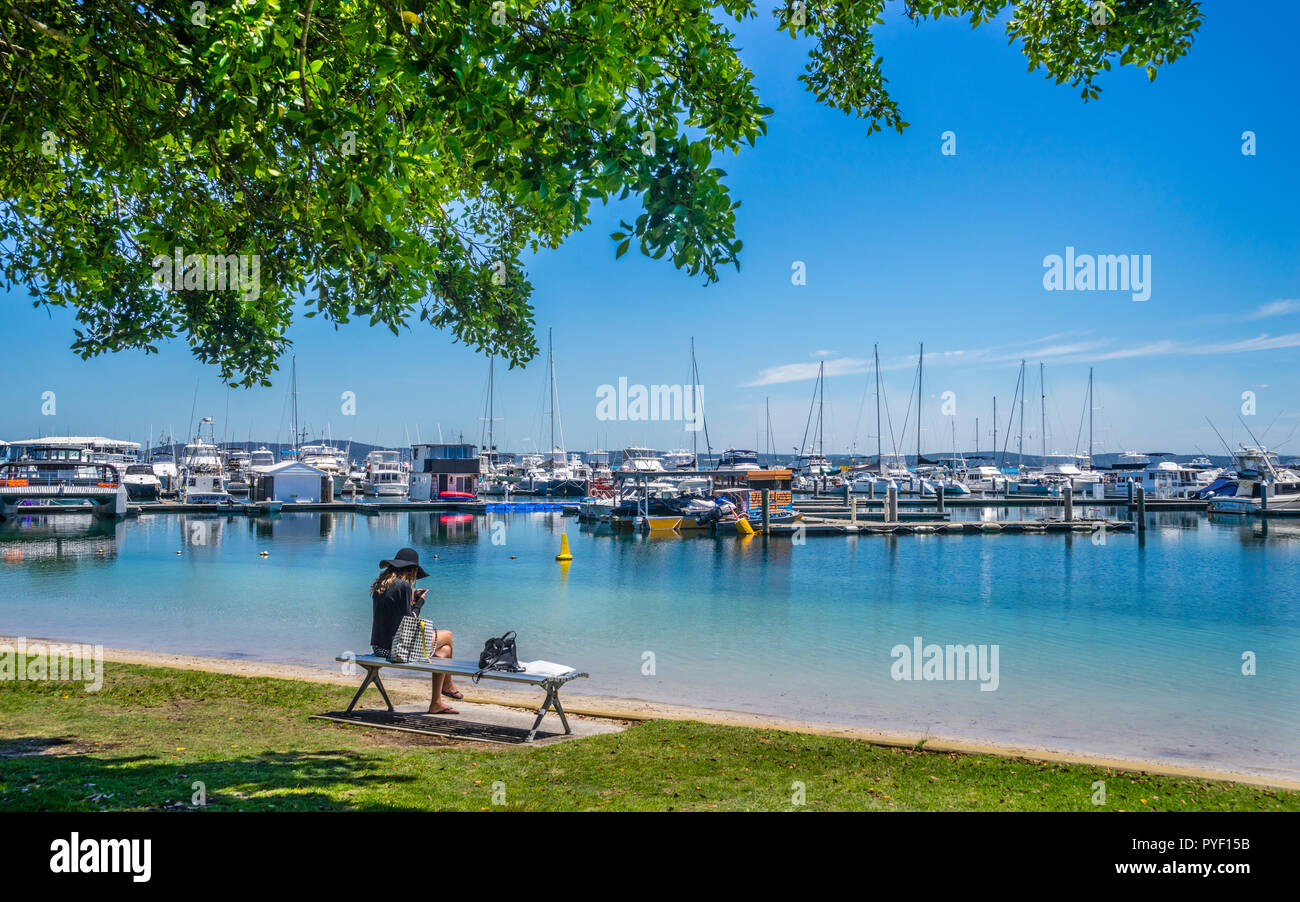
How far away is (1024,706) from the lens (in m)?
14.0

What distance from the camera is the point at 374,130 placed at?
5.60 meters

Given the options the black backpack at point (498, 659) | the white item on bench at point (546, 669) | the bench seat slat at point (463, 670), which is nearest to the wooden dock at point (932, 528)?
the white item on bench at point (546, 669)

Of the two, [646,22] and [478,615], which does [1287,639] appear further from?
[646,22]

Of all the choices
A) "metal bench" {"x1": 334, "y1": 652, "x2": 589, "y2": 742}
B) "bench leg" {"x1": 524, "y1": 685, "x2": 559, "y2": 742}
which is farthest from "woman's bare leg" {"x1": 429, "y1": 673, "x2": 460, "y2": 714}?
"bench leg" {"x1": 524, "y1": 685, "x2": 559, "y2": 742}

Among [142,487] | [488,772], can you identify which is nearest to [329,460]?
[142,487]

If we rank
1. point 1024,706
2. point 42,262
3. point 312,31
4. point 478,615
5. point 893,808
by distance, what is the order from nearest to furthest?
point 312,31 < point 893,808 < point 42,262 < point 1024,706 < point 478,615

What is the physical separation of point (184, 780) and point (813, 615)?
20160 millimetres

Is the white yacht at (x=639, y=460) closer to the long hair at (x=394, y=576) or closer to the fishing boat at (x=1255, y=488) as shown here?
the fishing boat at (x=1255, y=488)

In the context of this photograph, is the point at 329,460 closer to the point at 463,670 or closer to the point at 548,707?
the point at 463,670

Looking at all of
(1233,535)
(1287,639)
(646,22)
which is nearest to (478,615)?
(646,22)

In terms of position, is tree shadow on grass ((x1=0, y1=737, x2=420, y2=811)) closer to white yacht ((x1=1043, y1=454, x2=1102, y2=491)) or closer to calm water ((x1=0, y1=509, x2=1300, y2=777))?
calm water ((x1=0, y1=509, x2=1300, y2=777))

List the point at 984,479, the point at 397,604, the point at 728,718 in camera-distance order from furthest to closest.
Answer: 1. the point at 984,479
2. the point at 728,718
3. the point at 397,604
